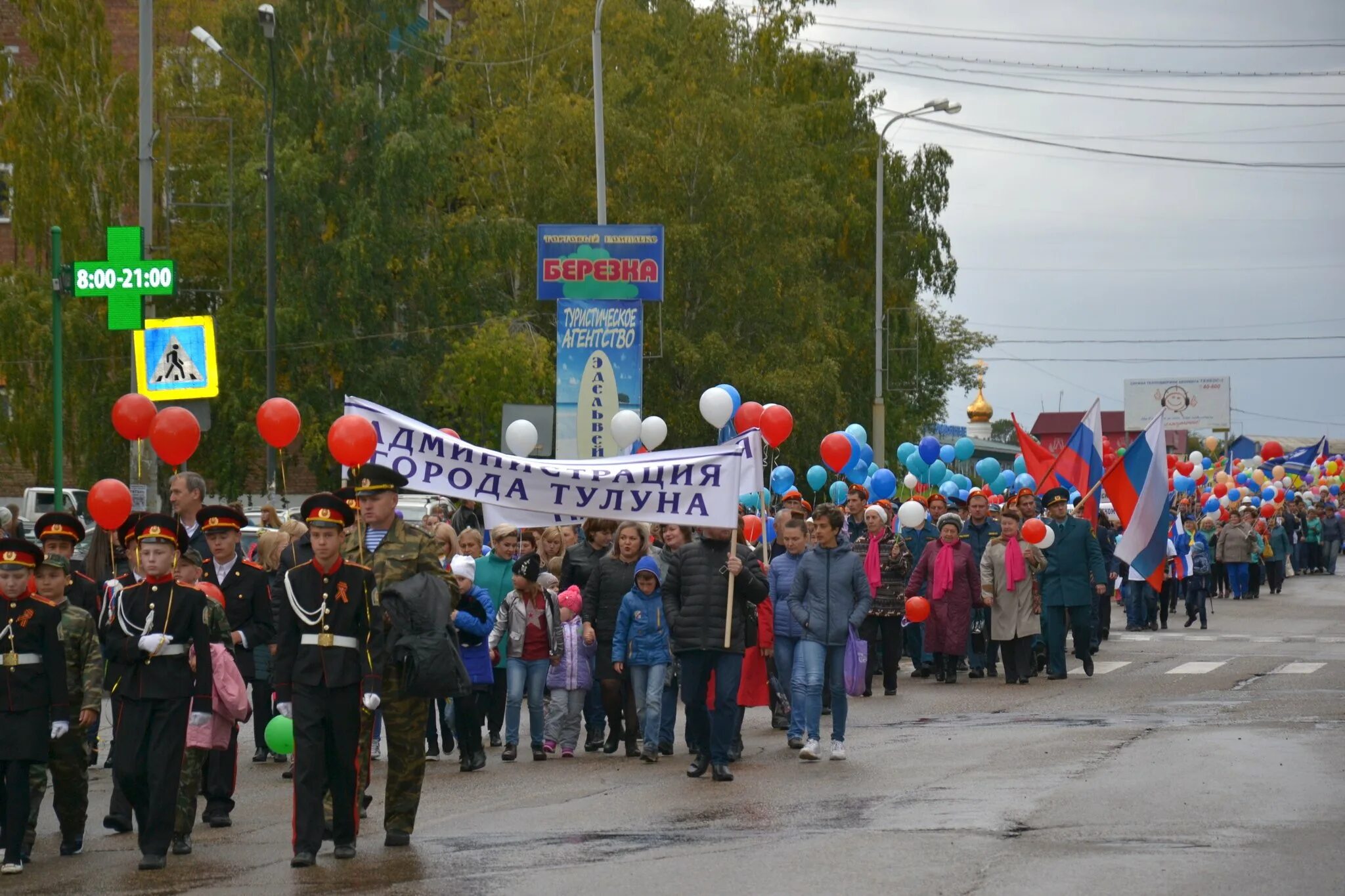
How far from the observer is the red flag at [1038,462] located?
25312mm

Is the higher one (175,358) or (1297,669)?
(175,358)

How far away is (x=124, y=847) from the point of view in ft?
34.0

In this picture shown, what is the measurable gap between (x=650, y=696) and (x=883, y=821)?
13.2 ft

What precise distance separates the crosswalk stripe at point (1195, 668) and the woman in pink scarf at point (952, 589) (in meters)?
2.54

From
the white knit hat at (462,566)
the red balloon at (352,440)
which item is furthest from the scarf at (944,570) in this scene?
the red balloon at (352,440)

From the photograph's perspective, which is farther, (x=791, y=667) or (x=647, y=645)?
(x=647, y=645)

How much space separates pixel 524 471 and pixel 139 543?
334 centimetres

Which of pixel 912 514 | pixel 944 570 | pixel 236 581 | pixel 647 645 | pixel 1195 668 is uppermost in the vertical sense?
pixel 912 514

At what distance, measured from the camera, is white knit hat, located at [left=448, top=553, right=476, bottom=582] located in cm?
1295

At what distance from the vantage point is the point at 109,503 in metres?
13.2

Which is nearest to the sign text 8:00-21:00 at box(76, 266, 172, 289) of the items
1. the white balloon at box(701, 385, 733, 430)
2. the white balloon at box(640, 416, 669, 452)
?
the white balloon at box(640, 416, 669, 452)

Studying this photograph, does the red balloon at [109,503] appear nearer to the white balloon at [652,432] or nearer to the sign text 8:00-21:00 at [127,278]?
the white balloon at [652,432]

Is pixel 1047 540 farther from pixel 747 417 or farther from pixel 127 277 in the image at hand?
pixel 127 277

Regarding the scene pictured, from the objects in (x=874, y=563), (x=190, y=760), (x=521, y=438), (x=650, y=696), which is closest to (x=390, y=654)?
(x=190, y=760)
